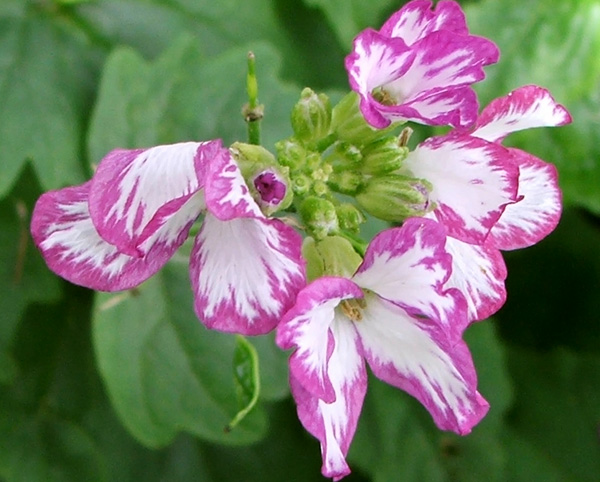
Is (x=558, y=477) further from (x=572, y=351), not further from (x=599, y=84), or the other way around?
(x=599, y=84)

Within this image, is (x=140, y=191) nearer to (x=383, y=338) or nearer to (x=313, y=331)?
(x=313, y=331)

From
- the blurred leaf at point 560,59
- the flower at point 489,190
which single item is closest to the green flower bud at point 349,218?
the flower at point 489,190

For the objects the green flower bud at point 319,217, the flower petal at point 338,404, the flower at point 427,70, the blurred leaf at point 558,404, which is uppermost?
the flower at point 427,70

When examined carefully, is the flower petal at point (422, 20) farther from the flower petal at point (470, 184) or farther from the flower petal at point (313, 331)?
the flower petal at point (313, 331)

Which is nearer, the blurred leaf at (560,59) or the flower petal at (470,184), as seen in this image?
the flower petal at (470,184)

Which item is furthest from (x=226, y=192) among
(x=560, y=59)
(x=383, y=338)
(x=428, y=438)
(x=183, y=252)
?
(x=560, y=59)

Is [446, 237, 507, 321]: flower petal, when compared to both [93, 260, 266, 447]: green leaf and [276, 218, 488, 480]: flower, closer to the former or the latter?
[276, 218, 488, 480]: flower

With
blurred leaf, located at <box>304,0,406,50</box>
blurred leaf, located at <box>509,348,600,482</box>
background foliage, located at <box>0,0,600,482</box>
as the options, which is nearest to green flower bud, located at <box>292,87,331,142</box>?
background foliage, located at <box>0,0,600,482</box>
